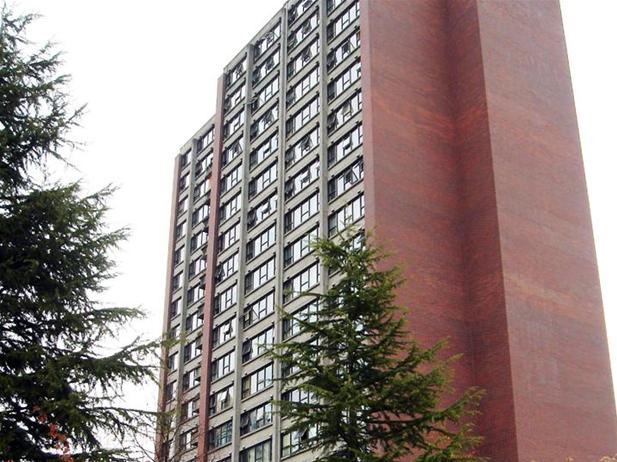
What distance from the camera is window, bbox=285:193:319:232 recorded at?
6003cm

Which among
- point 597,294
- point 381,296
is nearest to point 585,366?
point 597,294

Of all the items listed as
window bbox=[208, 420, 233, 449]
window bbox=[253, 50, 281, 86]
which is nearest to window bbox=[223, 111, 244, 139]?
window bbox=[253, 50, 281, 86]

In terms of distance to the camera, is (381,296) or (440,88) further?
(440,88)

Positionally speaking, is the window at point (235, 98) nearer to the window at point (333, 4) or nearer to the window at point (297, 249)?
the window at point (333, 4)

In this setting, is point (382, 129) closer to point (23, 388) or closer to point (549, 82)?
point (549, 82)

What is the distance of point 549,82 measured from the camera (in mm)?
61781

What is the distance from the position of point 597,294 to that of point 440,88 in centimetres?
1558

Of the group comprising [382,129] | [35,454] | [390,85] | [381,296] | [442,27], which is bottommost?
[35,454]

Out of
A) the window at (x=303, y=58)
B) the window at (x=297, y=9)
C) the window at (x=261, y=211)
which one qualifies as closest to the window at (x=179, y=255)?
the window at (x=261, y=211)

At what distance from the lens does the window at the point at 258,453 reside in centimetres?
5735

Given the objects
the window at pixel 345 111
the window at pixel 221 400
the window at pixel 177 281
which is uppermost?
the window at pixel 345 111

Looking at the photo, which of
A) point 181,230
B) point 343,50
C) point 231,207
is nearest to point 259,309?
point 231,207

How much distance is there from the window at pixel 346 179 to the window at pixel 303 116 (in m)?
6.76

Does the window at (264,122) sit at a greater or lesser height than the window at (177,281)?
greater
